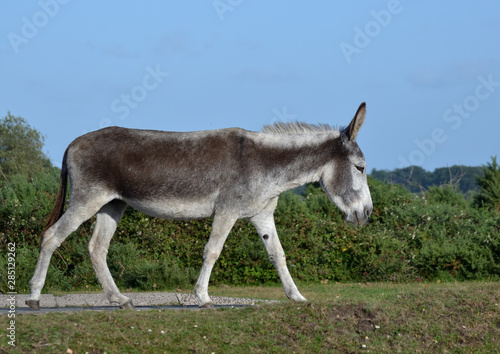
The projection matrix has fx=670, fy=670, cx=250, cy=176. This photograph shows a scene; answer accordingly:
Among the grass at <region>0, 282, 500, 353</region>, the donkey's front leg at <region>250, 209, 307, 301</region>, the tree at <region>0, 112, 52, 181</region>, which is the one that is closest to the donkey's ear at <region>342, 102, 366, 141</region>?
the donkey's front leg at <region>250, 209, 307, 301</region>

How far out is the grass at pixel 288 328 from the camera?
740 centimetres

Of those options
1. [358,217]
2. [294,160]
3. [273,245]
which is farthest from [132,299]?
[358,217]

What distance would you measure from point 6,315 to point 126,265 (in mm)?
6161

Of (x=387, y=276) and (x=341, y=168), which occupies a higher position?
(x=341, y=168)

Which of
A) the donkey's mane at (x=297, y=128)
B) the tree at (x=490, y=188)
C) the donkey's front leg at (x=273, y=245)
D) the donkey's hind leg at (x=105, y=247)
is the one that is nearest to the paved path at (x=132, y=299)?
the donkey's hind leg at (x=105, y=247)

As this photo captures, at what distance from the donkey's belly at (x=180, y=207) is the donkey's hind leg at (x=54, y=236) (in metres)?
0.63

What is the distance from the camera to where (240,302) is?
11.3m

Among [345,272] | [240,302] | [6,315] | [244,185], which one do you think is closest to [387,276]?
[345,272]

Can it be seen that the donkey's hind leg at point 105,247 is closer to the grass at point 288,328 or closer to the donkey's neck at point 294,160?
the grass at point 288,328

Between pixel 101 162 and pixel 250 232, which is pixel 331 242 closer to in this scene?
pixel 250 232

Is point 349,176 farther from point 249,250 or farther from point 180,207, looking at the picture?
point 249,250

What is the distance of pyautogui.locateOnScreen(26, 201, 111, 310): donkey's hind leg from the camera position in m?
8.81

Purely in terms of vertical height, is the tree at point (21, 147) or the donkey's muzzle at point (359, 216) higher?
the tree at point (21, 147)

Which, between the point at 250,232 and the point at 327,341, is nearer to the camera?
the point at 327,341
